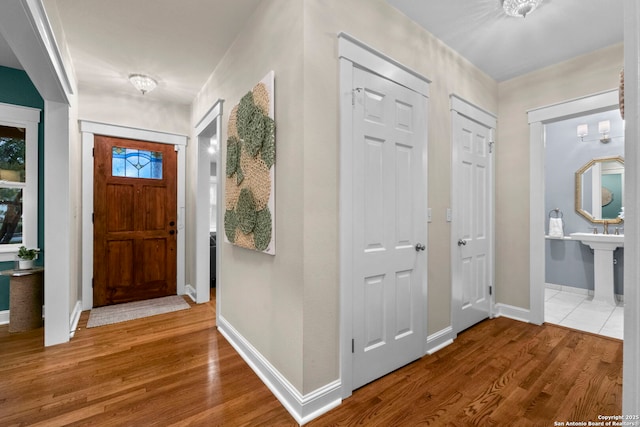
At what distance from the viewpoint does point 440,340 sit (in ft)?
8.02

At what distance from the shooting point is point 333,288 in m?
1.75

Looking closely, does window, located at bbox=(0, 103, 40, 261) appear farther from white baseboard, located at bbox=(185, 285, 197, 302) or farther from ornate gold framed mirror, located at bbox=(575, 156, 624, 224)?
ornate gold framed mirror, located at bbox=(575, 156, 624, 224)

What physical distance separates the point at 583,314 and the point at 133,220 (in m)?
5.46

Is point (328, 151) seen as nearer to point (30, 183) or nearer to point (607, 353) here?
point (607, 353)

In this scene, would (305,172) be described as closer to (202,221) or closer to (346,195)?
(346,195)

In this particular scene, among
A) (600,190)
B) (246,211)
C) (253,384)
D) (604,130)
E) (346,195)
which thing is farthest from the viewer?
(600,190)

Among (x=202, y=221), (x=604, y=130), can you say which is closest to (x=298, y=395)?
(x=202, y=221)

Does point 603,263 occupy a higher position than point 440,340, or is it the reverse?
point 603,263

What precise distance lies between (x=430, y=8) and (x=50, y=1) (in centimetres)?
267

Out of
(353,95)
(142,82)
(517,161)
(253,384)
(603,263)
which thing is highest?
(142,82)

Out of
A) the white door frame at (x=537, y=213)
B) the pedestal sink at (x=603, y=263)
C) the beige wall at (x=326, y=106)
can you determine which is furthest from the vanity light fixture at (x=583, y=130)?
the beige wall at (x=326, y=106)

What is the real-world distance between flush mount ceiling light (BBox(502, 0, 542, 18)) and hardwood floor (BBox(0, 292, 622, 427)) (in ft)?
8.52

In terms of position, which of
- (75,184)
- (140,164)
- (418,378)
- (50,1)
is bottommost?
(418,378)

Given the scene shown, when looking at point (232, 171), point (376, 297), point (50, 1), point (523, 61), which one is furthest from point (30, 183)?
point (523, 61)
